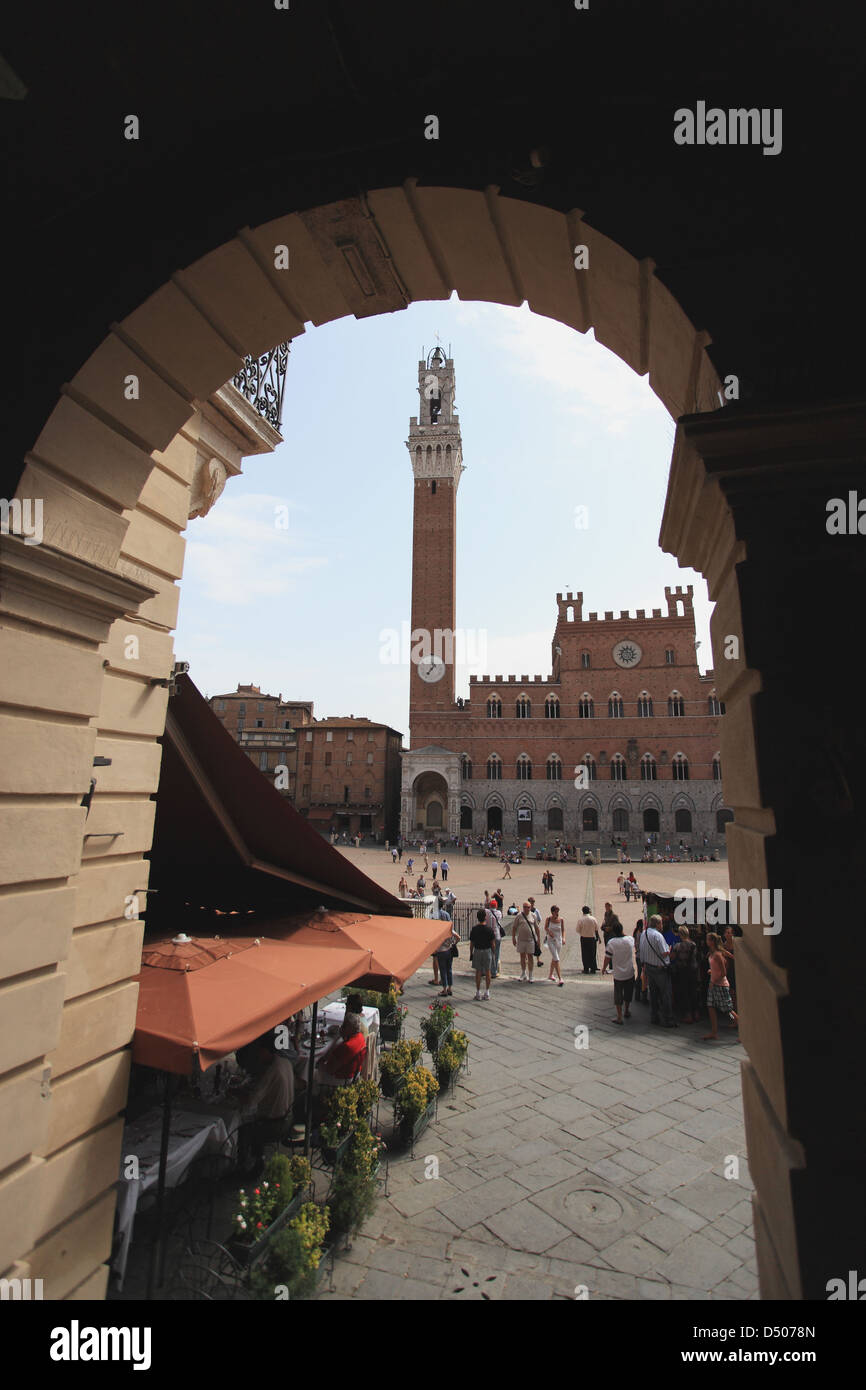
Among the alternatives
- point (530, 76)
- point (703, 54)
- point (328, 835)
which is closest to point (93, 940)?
point (530, 76)

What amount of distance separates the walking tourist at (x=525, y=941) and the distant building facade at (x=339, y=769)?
40353 millimetres

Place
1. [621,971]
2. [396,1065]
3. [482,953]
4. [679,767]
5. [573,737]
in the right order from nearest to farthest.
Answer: [396,1065], [621,971], [482,953], [679,767], [573,737]

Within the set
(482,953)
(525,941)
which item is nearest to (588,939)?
(525,941)

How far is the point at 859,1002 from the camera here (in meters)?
1.84

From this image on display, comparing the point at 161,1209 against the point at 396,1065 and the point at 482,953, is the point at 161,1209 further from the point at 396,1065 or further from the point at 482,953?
the point at 482,953

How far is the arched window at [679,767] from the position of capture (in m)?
46.8

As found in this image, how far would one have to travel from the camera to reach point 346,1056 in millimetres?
5902

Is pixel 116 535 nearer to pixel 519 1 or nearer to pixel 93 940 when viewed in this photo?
pixel 93 940

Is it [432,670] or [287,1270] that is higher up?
[432,670]

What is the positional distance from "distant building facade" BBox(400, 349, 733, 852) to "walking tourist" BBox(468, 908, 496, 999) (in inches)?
1453

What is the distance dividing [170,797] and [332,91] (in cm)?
485

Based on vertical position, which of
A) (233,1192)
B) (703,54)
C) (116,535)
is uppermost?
(703,54)

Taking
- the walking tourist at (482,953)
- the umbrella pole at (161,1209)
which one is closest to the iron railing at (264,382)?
the umbrella pole at (161,1209)

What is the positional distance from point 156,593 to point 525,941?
970 cm
